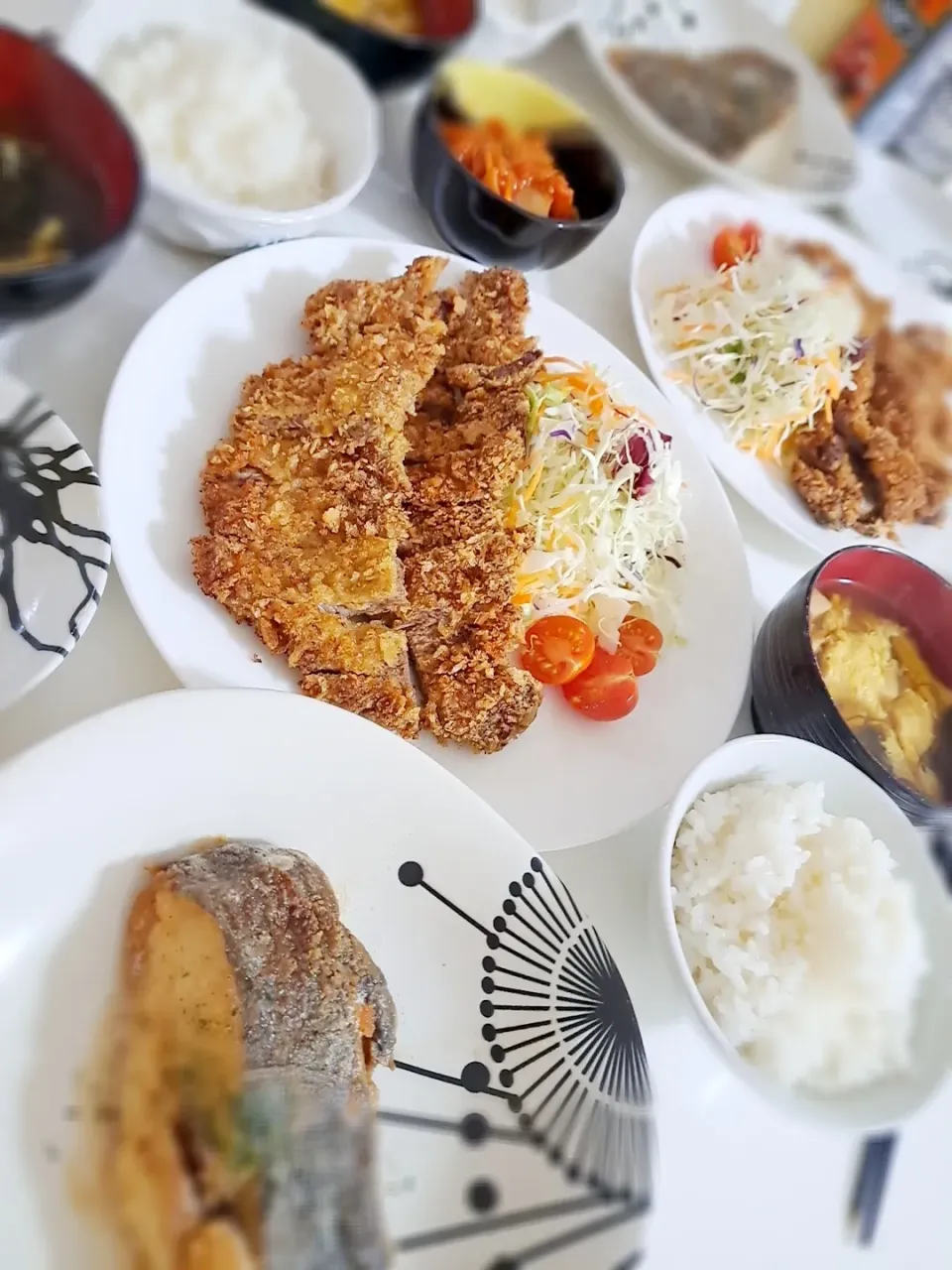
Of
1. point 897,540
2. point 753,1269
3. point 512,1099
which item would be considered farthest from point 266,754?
point 897,540

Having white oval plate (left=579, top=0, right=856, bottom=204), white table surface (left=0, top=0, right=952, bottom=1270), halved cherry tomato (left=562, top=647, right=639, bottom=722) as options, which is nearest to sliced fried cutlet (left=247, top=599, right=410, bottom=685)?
white table surface (left=0, top=0, right=952, bottom=1270)

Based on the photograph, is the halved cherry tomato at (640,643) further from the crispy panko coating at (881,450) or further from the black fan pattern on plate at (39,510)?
the black fan pattern on plate at (39,510)

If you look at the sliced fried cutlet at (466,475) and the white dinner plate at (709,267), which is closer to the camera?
the sliced fried cutlet at (466,475)

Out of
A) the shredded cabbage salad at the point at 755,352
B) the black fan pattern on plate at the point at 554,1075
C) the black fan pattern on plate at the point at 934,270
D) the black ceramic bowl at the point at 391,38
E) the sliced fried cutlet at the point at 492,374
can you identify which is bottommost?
the black fan pattern on plate at the point at 554,1075

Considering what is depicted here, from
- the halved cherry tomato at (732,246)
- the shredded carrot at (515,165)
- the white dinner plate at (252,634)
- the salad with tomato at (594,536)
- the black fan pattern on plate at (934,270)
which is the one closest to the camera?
the white dinner plate at (252,634)

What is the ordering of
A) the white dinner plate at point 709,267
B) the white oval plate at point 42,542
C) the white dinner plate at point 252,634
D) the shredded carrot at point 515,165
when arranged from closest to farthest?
the white oval plate at point 42,542
the white dinner plate at point 252,634
the shredded carrot at point 515,165
the white dinner plate at point 709,267

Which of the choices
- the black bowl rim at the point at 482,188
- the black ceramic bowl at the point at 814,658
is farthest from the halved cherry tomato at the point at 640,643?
the black bowl rim at the point at 482,188

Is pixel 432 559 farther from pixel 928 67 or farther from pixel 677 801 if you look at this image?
pixel 928 67
